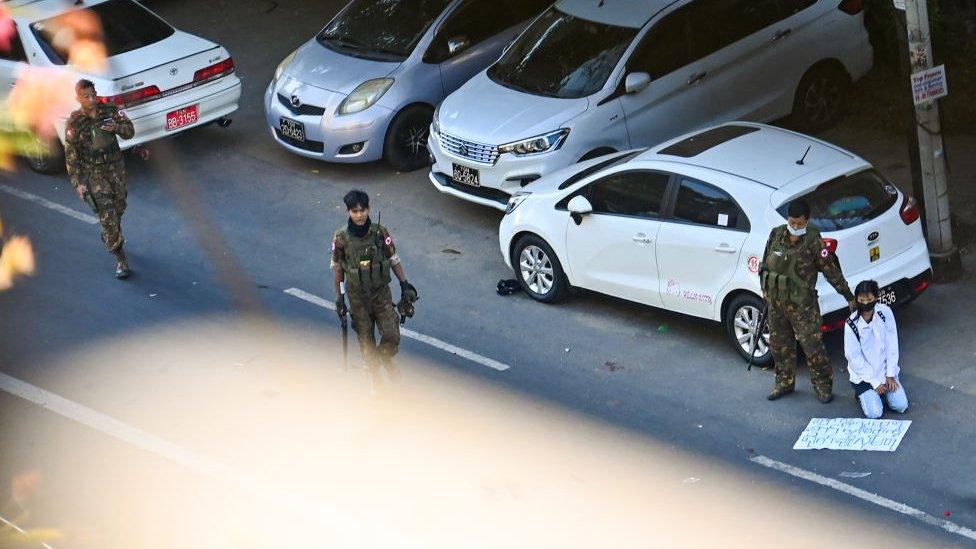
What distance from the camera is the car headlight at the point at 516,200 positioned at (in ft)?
40.8

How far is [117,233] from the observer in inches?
510

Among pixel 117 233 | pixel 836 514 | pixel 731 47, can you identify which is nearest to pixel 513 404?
pixel 836 514

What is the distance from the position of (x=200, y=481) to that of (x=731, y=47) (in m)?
7.19

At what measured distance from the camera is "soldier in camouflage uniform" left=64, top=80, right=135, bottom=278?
1252 centimetres

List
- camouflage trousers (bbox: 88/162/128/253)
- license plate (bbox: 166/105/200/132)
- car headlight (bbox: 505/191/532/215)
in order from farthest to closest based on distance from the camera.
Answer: license plate (bbox: 166/105/200/132) → camouflage trousers (bbox: 88/162/128/253) → car headlight (bbox: 505/191/532/215)

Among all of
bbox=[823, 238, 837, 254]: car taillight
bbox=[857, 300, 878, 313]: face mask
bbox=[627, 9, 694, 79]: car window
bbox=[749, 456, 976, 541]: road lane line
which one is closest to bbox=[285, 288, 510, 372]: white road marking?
bbox=[749, 456, 976, 541]: road lane line

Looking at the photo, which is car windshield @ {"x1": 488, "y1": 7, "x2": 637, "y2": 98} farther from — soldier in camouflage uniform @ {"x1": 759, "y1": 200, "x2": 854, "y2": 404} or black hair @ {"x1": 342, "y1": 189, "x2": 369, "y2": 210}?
black hair @ {"x1": 342, "y1": 189, "x2": 369, "y2": 210}

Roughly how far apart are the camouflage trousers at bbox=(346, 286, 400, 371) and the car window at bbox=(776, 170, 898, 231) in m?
2.87

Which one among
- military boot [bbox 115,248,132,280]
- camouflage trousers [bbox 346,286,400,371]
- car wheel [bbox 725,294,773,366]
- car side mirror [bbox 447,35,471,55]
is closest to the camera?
camouflage trousers [bbox 346,286,400,371]

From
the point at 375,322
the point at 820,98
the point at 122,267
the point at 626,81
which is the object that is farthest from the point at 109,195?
the point at 820,98

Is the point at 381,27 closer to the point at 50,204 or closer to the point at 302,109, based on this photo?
the point at 302,109

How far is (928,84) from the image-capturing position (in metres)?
11.7

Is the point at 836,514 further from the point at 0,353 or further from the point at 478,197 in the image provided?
the point at 0,353

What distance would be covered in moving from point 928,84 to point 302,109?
6479mm
